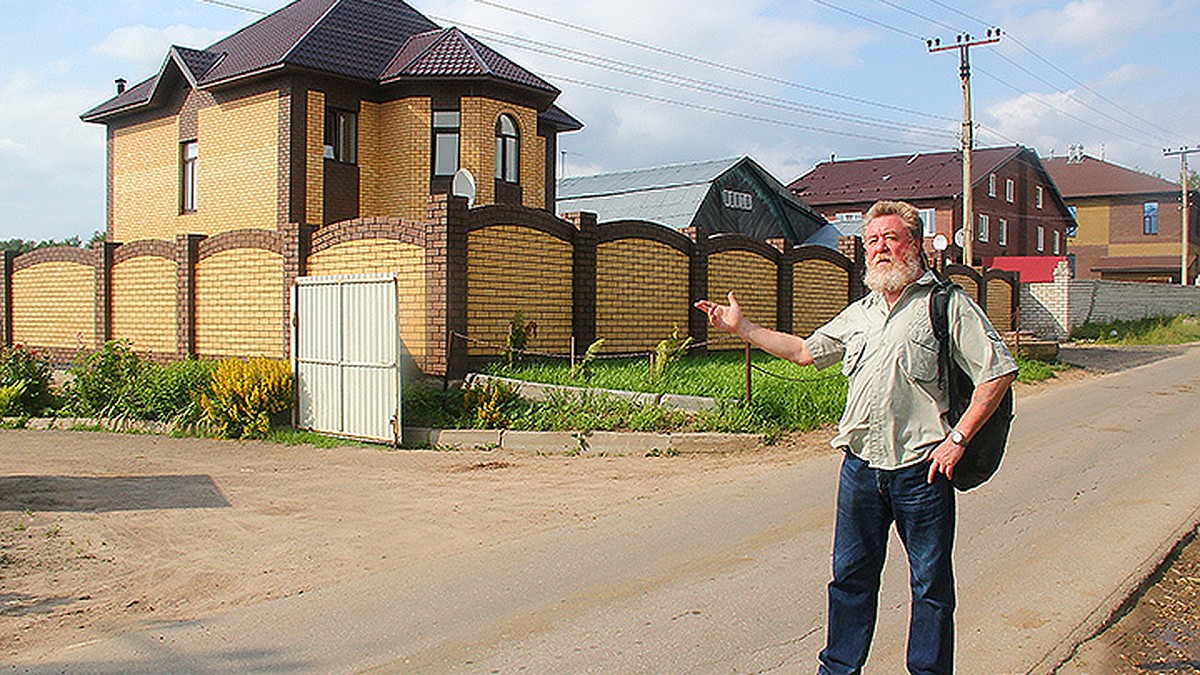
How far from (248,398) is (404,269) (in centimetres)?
266

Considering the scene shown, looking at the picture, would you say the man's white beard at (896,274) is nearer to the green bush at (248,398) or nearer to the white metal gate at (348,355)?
the white metal gate at (348,355)

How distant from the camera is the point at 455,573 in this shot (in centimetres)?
630

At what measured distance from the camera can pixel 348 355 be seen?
1261cm

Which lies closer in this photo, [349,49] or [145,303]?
[145,303]

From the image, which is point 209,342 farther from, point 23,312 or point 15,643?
point 15,643

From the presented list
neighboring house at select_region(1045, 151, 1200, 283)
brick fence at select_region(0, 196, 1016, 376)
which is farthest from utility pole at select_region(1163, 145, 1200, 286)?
brick fence at select_region(0, 196, 1016, 376)

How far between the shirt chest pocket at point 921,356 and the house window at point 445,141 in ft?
57.6

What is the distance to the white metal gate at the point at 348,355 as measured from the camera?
39.5 feet

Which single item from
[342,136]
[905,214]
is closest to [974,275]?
[342,136]

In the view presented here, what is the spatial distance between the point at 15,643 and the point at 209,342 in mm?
12114

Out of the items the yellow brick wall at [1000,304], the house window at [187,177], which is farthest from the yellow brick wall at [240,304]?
the yellow brick wall at [1000,304]

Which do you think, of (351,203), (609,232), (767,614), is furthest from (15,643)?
(351,203)

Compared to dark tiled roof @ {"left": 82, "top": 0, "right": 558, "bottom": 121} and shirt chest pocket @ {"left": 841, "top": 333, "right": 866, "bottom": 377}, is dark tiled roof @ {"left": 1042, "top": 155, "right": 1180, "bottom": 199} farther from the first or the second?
shirt chest pocket @ {"left": 841, "top": 333, "right": 866, "bottom": 377}

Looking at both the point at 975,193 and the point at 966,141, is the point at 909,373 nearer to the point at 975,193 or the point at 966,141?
the point at 966,141
